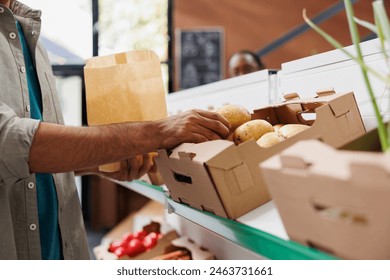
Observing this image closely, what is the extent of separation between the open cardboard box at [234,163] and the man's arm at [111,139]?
1.9 inches

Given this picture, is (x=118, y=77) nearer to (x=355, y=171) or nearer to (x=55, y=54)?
(x=355, y=171)

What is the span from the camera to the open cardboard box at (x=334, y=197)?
0.59 metres

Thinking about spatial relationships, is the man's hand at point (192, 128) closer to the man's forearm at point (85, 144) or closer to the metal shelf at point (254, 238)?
the man's forearm at point (85, 144)

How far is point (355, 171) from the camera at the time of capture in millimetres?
598

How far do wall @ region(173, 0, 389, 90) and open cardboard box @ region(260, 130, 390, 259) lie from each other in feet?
15.6

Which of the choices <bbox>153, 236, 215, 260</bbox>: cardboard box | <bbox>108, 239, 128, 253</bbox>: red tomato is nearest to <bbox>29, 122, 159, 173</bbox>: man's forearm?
<bbox>153, 236, 215, 260</bbox>: cardboard box

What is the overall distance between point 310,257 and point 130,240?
64.2 inches

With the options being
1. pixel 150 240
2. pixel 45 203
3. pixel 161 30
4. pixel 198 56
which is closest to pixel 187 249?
pixel 150 240

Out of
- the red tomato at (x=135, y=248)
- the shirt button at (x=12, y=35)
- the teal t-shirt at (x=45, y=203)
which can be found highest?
the shirt button at (x=12, y=35)

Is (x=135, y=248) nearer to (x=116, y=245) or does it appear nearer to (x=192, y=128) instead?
(x=116, y=245)

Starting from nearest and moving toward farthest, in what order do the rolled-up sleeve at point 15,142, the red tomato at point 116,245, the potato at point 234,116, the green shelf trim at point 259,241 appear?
the green shelf trim at point 259,241
the rolled-up sleeve at point 15,142
the potato at point 234,116
the red tomato at point 116,245

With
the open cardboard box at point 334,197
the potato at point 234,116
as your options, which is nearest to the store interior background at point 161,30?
the potato at point 234,116

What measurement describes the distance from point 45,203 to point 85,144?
1.64 feet

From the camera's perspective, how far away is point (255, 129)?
1153 millimetres
